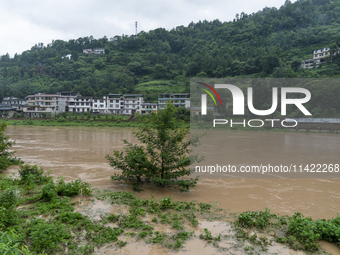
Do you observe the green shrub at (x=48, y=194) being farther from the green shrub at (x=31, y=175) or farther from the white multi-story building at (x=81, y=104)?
the white multi-story building at (x=81, y=104)

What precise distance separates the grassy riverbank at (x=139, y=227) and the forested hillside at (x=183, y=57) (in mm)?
57937

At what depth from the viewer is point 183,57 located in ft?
342

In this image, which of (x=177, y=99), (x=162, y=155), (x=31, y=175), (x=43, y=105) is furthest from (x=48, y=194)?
(x=43, y=105)

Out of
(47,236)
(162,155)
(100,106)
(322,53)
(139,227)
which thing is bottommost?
(139,227)

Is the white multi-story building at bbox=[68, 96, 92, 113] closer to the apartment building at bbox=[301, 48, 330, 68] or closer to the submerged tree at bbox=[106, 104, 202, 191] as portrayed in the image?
the submerged tree at bbox=[106, 104, 202, 191]

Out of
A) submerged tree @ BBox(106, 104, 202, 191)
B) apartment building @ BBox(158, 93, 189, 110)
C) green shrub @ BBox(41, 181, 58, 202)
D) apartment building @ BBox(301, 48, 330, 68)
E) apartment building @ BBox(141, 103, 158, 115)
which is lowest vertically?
green shrub @ BBox(41, 181, 58, 202)

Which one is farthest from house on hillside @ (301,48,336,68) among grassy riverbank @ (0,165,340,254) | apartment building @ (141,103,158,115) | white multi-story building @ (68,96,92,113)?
grassy riverbank @ (0,165,340,254)

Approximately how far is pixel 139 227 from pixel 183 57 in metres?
105

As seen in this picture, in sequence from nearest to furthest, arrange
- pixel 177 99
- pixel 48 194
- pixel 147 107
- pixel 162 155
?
1. pixel 48 194
2. pixel 162 155
3. pixel 177 99
4. pixel 147 107

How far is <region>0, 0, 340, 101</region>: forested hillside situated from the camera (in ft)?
237

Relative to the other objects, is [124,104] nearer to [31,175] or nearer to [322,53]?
[31,175]

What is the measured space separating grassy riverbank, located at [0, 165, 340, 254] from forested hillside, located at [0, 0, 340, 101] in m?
57.9

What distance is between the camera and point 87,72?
89875 mm

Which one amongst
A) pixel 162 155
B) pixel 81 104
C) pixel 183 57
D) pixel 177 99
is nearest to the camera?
pixel 162 155
